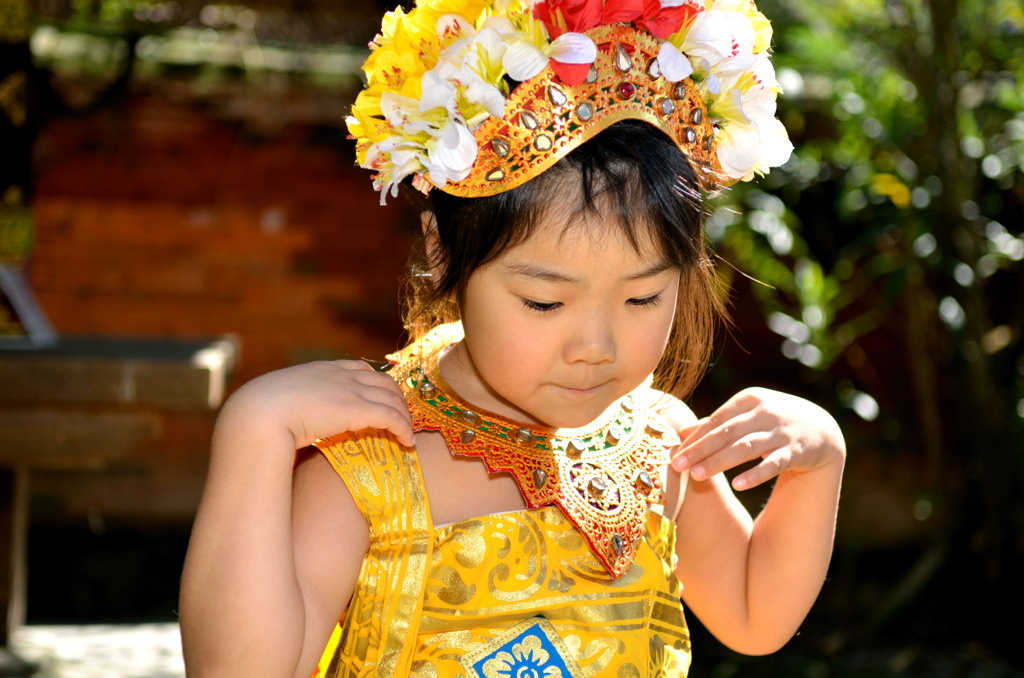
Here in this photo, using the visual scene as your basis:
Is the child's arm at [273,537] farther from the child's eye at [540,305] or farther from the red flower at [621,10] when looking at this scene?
the red flower at [621,10]

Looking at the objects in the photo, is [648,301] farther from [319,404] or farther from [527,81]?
[319,404]

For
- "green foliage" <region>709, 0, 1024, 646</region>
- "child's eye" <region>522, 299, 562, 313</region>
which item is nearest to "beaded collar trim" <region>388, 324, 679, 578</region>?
"child's eye" <region>522, 299, 562, 313</region>

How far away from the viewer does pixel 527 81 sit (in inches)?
54.9

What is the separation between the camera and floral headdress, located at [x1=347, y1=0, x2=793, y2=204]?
54.2 inches

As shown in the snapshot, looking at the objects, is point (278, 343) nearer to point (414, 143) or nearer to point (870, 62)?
point (870, 62)

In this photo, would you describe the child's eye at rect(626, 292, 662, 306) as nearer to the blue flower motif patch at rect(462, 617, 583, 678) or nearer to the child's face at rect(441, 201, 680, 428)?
the child's face at rect(441, 201, 680, 428)

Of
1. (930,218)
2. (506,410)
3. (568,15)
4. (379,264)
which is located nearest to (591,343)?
(506,410)

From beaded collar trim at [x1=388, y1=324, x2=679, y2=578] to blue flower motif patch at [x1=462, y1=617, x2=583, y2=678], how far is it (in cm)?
12

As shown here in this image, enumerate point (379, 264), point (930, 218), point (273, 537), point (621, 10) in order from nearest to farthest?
point (273, 537) < point (621, 10) < point (930, 218) < point (379, 264)

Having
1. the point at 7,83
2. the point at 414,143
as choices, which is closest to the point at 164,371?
the point at 7,83

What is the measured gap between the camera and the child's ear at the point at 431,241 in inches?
60.2

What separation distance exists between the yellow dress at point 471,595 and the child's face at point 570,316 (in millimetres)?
157

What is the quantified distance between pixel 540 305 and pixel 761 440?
14.9 inches

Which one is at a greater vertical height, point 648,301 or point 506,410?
point 648,301
